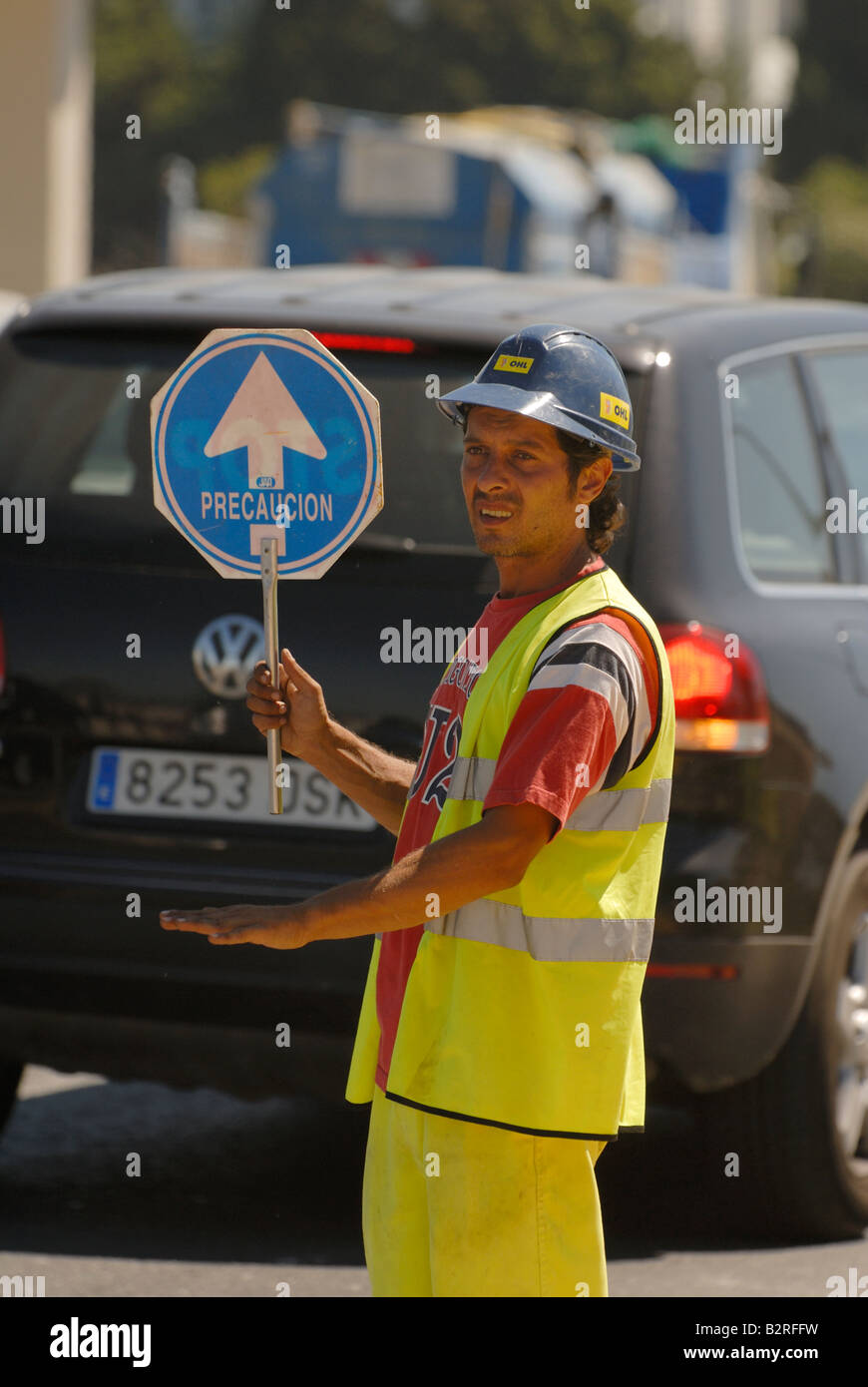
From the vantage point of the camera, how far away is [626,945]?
9.66ft

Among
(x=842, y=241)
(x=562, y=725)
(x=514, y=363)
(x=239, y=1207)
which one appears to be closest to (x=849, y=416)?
(x=239, y=1207)

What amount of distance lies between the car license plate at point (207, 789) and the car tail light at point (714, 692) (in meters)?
0.65

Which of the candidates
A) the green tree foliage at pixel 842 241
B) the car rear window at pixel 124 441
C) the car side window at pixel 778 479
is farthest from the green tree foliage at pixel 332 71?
the car side window at pixel 778 479

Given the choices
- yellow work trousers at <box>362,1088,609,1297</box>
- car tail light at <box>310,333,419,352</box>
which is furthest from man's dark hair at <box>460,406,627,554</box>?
car tail light at <box>310,333,419,352</box>

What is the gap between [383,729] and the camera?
15.5ft

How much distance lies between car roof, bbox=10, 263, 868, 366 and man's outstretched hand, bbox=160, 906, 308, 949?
227 cm

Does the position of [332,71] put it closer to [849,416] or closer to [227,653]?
[849,416]

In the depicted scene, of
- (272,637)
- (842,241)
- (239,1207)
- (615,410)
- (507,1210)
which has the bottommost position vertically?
(239,1207)

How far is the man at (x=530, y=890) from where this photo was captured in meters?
2.84

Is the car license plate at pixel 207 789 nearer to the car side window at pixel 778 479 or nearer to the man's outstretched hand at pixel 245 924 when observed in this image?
the car side window at pixel 778 479

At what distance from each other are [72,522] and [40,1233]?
1493 millimetres

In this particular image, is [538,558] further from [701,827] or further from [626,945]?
[701,827]

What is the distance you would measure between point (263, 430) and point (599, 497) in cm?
45
